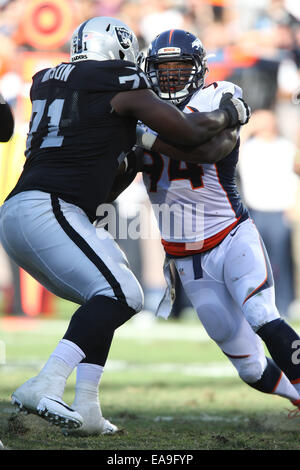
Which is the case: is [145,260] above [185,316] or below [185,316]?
above

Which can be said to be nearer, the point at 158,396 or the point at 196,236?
the point at 196,236

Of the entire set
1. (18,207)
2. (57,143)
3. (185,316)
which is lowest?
(185,316)

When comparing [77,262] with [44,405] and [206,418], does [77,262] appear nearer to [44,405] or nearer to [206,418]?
[44,405]

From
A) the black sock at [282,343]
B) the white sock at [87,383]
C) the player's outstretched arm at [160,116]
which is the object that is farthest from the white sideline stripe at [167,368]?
the player's outstretched arm at [160,116]

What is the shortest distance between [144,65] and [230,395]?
224 centimetres

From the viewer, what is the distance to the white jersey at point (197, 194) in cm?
378

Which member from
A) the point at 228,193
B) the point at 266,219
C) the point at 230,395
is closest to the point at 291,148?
the point at 266,219

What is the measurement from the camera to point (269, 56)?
10.9 m

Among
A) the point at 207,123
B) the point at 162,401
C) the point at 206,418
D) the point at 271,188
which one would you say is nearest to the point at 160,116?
the point at 207,123

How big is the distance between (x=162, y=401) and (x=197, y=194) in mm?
1522

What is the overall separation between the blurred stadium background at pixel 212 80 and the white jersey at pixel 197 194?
18.0 feet

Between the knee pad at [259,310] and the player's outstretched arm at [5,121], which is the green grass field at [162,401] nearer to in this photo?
the knee pad at [259,310]

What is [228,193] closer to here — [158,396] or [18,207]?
[18,207]

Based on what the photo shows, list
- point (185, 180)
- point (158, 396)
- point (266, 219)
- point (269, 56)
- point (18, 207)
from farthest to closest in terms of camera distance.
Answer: point (269, 56)
point (266, 219)
point (158, 396)
point (185, 180)
point (18, 207)
